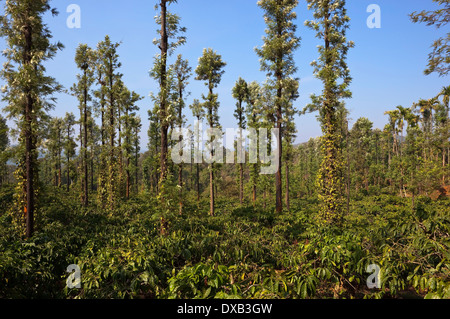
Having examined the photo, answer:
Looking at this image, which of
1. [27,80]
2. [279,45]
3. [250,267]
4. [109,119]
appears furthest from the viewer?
[109,119]

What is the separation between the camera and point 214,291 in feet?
12.3

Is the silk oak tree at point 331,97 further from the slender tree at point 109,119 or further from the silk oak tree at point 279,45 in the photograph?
the slender tree at point 109,119

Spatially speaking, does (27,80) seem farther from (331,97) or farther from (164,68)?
(331,97)

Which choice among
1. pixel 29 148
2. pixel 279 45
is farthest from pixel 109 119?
pixel 279 45

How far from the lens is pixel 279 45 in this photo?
1434 cm

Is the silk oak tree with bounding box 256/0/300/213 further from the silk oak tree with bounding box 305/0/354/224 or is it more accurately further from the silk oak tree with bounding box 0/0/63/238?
the silk oak tree with bounding box 0/0/63/238

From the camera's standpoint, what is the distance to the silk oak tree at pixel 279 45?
566 inches

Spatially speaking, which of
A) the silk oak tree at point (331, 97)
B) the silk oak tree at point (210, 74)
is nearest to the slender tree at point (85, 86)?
the silk oak tree at point (210, 74)

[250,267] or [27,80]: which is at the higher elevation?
[27,80]

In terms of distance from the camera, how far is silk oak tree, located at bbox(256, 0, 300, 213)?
1438 centimetres

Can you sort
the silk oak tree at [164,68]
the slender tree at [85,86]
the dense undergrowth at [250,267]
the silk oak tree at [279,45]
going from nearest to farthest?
the dense undergrowth at [250,267] < the silk oak tree at [164,68] < the silk oak tree at [279,45] < the slender tree at [85,86]

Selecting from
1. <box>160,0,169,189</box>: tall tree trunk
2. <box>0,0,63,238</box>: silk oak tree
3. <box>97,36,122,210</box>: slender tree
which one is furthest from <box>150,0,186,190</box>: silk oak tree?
<box>97,36,122,210</box>: slender tree
